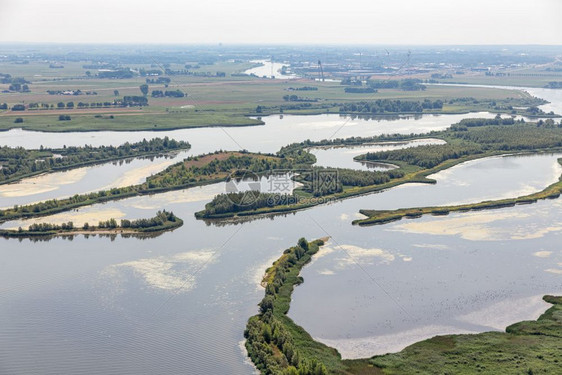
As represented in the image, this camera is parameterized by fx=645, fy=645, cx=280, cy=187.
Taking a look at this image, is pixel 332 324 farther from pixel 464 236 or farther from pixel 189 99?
pixel 189 99

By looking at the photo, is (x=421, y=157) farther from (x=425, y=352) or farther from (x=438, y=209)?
(x=425, y=352)

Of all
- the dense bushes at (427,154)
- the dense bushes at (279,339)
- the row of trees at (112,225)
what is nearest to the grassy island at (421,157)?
the dense bushes at (427,154)

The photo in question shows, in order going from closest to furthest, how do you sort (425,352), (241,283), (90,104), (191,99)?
(425,352) → (241,283) → (90,104) → (191,99)

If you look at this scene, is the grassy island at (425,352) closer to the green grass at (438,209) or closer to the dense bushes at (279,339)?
the dense bushes at (279,339)

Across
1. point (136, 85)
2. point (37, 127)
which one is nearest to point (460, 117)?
point (37, 127)

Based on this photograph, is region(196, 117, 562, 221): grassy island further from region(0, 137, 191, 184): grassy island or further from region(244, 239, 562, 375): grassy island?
region(244, 239, 562, 375): grassy island

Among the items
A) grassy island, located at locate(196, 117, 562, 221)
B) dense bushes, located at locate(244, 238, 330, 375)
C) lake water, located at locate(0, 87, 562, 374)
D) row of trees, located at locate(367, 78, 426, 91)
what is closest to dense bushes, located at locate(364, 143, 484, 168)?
grassy island, located at locate(196, 117, 562, 221)

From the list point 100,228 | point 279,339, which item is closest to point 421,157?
point 100,228
